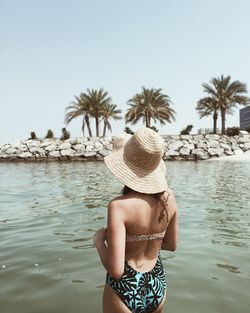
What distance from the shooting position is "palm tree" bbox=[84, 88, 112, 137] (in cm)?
5147

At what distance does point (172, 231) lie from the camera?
2.65 m

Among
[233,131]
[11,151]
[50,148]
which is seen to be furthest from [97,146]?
[233,131]

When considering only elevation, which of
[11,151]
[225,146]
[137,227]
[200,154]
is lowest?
[200,154]

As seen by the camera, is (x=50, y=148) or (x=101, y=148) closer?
(x=101, y=148)

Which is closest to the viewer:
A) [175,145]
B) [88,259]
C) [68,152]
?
[88,259]

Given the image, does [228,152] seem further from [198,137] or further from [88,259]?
[88,259]

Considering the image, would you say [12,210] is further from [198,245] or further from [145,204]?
[145,204]

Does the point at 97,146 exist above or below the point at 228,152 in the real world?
above

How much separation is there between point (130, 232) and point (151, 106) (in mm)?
47207

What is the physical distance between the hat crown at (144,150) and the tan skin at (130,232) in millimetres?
190

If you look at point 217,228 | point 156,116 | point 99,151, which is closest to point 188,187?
point 217,228

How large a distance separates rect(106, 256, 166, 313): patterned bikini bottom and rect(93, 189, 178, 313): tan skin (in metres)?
0.03

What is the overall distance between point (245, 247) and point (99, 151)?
34.9 meters

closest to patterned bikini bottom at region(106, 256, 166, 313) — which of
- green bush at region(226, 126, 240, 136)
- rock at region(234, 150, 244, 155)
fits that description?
rock at region(234, 150, 244, 155)
